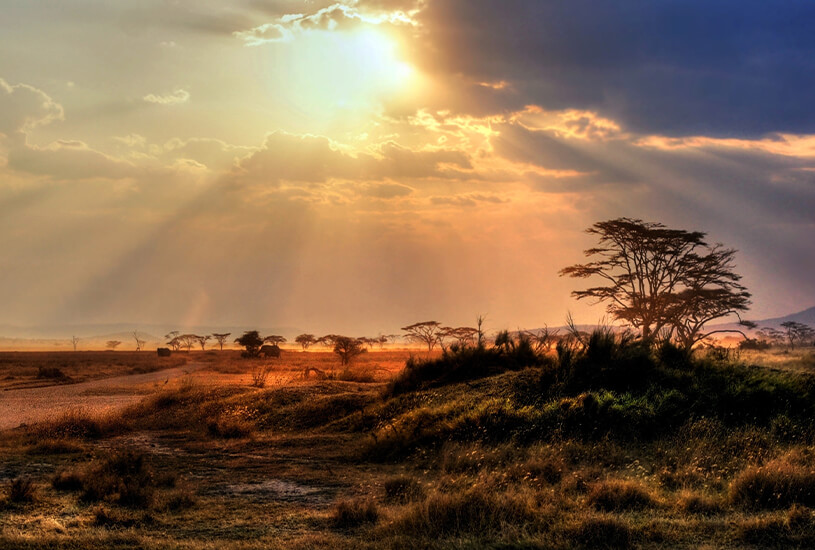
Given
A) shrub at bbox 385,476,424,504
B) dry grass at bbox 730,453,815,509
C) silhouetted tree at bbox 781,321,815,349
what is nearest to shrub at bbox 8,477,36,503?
shrub at bbox 385,476,424,504

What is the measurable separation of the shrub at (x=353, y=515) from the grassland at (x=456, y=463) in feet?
0.09

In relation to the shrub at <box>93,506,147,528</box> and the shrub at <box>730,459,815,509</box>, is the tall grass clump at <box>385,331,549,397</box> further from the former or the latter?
the shrub at <box>93,506,147,528</box>

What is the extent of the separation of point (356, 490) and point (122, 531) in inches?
148

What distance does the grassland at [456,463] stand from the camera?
303 inches

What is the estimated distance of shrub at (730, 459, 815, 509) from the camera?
8.48 metres

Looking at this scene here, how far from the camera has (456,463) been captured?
11.2 metres

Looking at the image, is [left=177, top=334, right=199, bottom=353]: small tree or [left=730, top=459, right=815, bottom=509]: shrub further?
[left=177, top=334, right=199, bottom=353]: small tree

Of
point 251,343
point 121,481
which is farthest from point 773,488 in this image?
point 251,343

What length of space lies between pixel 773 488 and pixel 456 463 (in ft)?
16.4

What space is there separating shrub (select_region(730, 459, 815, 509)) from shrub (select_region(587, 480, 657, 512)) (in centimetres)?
119

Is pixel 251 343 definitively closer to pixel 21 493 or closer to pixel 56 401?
pixel 56 401

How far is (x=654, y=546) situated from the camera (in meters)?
7.12

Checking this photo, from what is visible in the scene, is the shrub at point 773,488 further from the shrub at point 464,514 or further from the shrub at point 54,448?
the shrub at point 54,448

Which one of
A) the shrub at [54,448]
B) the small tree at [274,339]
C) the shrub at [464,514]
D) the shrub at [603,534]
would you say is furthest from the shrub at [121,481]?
the small tree at [274,339]
